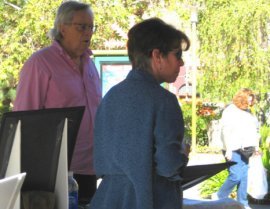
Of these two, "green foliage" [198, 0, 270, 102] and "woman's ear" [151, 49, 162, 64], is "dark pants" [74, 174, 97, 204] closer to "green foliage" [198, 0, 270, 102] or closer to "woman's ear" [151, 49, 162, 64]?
"woman's ear" [151, 49, 162, 64]

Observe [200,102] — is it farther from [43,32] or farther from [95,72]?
[95,72]

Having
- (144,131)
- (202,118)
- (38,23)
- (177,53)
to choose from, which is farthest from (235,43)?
(144,131)

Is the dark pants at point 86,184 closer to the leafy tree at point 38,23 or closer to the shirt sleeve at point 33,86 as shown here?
the shirt sleeve at point 33,86

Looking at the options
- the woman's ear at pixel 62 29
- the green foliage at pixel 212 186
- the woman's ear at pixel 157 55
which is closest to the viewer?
the woman's ear at pixel 157 55

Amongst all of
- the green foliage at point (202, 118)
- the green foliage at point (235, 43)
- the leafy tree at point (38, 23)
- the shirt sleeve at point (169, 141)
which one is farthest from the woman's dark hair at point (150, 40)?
the green foliage at point (202, 118)

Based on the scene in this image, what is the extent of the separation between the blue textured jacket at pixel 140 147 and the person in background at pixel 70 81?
0.71 m

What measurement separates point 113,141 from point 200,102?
44.6 feet

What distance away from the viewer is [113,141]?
2.65 metres

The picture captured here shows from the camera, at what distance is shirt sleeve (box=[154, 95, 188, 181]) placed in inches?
100

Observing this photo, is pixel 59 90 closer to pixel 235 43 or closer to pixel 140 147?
pixel 140 147

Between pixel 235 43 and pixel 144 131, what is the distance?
11.0 m

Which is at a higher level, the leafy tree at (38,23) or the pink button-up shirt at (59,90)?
the leafy tree at (38,23)

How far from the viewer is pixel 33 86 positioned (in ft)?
11.3

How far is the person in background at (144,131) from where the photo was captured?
257 cm
